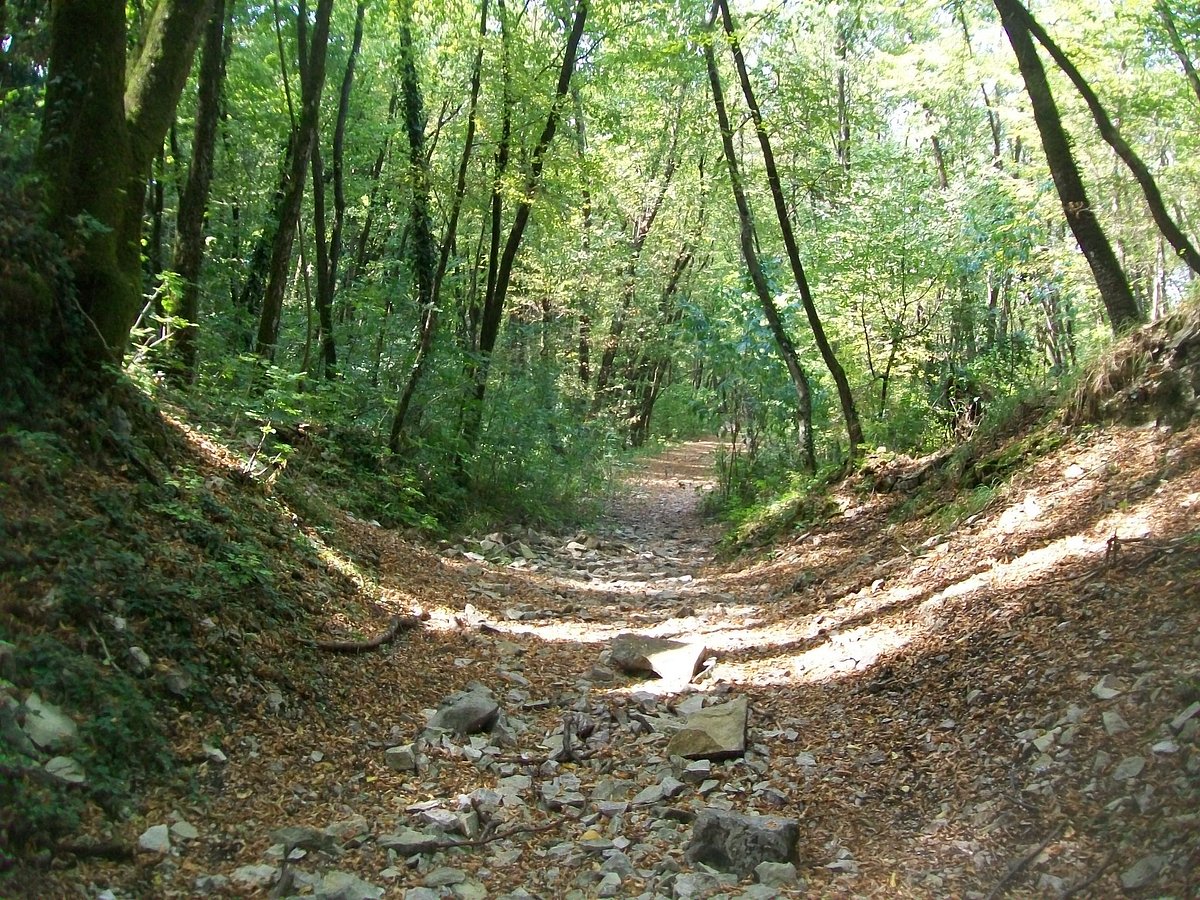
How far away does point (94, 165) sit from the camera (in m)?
5.60

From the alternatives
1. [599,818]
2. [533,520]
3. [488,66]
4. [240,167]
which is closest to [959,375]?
[533,520]

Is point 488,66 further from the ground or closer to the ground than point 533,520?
further from the ground

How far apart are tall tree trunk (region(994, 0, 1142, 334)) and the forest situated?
46 millimetres

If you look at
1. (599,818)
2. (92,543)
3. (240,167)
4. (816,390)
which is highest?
(240,167)

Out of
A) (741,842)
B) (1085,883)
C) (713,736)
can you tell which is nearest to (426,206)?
(713,736)

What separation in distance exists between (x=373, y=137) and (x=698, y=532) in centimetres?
966

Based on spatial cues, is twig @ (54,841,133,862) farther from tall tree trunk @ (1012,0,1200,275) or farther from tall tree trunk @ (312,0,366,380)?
tall tree trunk @ (312,0,366,380)

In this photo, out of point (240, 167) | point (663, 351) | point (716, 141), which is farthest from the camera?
point (663, 351)

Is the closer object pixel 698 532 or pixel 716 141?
pixel 698 532

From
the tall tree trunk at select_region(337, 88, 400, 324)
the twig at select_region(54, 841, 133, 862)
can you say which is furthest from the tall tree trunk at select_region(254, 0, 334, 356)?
the twig at select_region(54, 841, 133, 862)

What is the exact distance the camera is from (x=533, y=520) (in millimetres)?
13930

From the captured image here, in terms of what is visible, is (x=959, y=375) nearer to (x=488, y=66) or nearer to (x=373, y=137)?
(x=488, y=66)

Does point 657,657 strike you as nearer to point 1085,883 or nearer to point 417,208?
point 1085,883

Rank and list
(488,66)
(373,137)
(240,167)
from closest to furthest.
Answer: (488,66) → (240,167) → (373,137)
